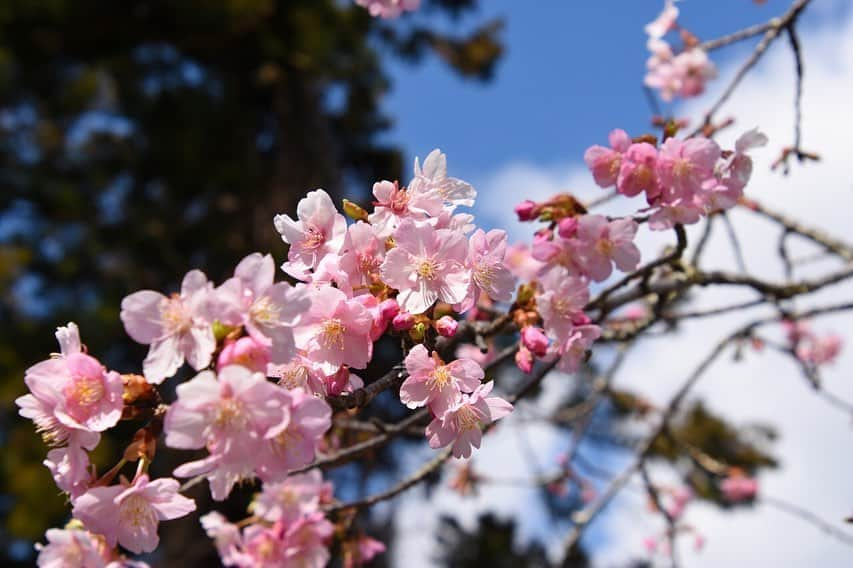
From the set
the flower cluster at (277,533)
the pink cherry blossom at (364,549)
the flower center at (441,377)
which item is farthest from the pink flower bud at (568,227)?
the pink cherry blossom at (364,549)

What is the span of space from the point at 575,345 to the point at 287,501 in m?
0.70

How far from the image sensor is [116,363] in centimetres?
626

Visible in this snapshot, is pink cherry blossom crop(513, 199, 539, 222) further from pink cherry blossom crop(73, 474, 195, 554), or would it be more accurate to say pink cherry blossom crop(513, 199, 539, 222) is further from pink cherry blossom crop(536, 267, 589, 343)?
pink cherry blossom crop(73, 474, 195, 554)

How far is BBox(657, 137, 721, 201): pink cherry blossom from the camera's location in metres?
1.16

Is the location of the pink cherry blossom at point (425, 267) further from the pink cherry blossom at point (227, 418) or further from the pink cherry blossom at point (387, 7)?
the pink cherry blossom at point (387, 7)

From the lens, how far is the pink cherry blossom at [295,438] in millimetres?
766

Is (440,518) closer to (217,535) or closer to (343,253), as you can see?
(217,535)

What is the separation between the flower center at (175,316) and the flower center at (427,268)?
30 centimetres

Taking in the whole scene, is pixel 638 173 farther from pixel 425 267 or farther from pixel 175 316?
pixel 175 316

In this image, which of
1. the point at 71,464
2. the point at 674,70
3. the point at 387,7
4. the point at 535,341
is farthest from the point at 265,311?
the point at 674,70

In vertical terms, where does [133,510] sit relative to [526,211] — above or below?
below

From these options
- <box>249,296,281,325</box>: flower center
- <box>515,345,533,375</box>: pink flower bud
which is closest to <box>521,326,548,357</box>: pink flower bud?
<box>515,345,533,375</box>: pink flower bud

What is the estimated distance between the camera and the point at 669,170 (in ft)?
3.82

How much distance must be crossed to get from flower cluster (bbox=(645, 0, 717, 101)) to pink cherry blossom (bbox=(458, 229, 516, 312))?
1471 millimetres
